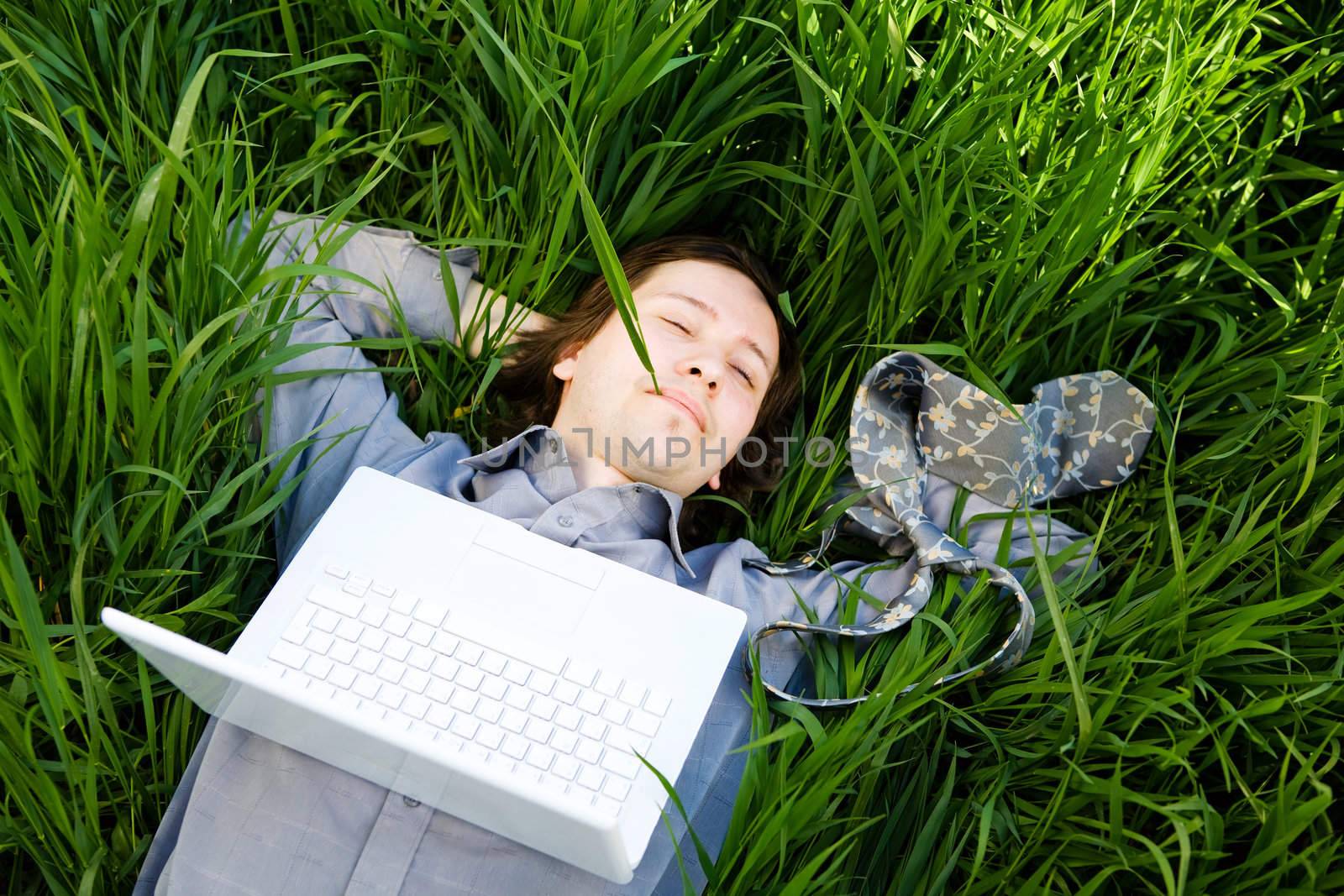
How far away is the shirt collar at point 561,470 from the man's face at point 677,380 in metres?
0.02

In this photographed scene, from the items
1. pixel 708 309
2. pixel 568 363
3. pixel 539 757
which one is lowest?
pixel 539 757

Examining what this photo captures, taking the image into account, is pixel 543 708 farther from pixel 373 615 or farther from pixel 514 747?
pixel 373 615

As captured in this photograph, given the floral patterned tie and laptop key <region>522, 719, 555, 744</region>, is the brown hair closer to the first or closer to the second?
the floral patterned tie

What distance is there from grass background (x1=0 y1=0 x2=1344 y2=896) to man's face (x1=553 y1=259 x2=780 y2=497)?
0.14 meters

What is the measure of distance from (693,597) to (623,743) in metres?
0.20

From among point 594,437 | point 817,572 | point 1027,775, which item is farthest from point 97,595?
point 1027,775

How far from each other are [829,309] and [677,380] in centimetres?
33

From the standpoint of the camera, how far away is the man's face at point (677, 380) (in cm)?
140

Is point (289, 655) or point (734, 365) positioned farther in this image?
point (734, 365)

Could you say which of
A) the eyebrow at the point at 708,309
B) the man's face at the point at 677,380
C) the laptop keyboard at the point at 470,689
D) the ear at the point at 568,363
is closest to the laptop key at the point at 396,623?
the laptop keyboard at the point at 470,689

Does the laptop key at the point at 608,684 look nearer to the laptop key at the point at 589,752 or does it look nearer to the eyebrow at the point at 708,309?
the laptop key at the point at 589,752

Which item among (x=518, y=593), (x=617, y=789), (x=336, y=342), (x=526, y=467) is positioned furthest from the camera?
(x=526, y=467)

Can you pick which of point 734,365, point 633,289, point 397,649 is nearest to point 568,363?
point 633,289

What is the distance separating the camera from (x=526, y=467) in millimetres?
1503
